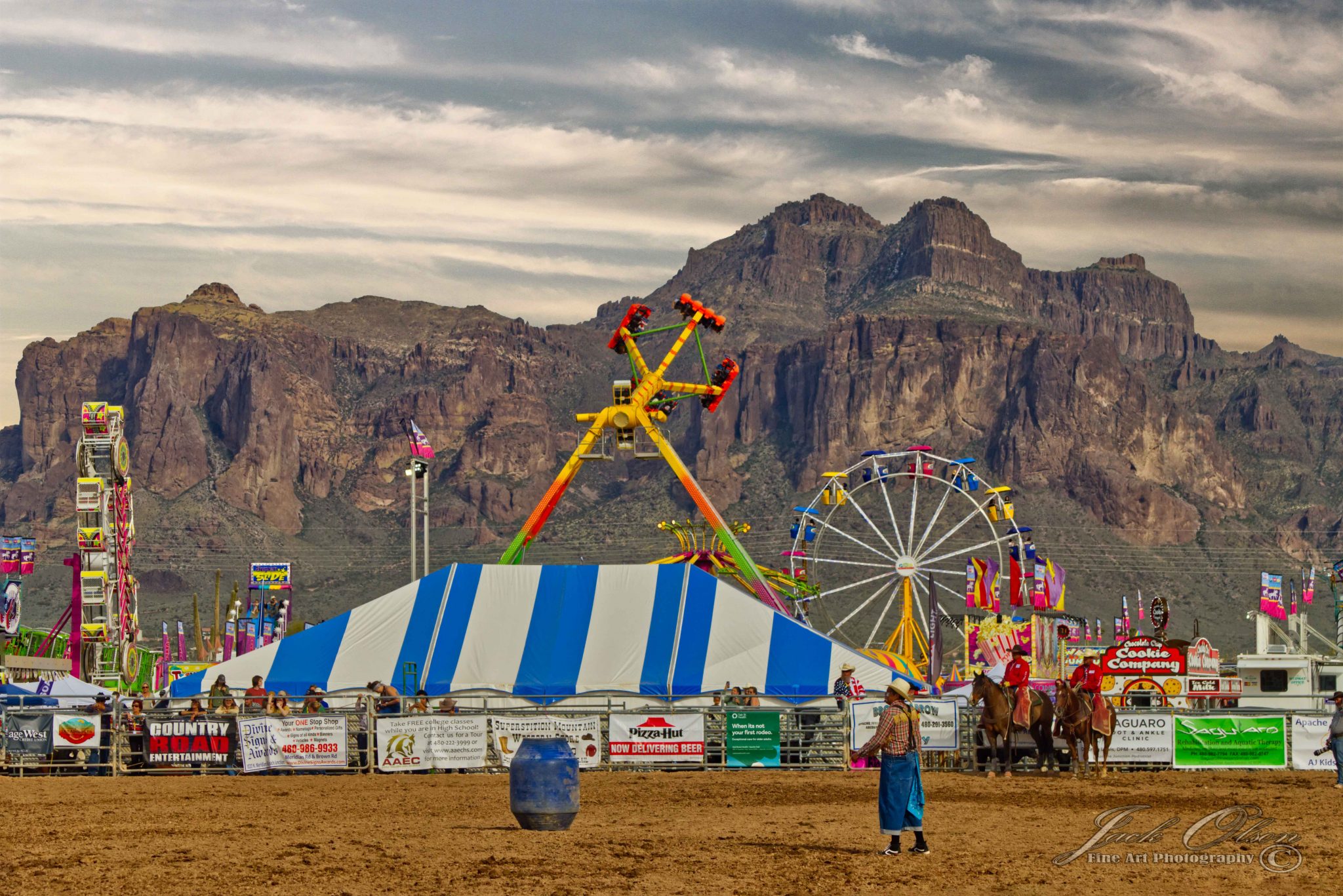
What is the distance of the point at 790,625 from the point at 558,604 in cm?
461

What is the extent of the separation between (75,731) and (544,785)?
1270cm

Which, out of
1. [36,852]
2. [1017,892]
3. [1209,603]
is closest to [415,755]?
[36,852]

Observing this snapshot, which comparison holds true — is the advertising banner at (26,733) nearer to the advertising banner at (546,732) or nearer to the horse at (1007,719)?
the advertising banner at (546,732)

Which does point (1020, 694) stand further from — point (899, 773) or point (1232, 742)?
point (899, 773)

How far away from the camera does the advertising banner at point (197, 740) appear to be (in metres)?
28.8

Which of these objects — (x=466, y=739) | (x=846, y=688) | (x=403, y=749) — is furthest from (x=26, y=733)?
(x=846, y=688)

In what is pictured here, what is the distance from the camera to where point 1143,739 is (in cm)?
2933

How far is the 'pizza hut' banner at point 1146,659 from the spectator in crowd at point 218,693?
17.5m

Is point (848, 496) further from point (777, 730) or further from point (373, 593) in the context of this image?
point (373, 593)

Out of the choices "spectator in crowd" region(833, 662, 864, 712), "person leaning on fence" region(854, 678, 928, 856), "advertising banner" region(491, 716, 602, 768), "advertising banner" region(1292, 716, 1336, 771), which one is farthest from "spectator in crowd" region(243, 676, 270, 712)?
"advertising banner" region(1292, 716, 1336, 771)

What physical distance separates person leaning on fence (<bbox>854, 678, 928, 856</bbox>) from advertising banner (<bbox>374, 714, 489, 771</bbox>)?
12439 mm

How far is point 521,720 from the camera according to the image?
29.3 meters

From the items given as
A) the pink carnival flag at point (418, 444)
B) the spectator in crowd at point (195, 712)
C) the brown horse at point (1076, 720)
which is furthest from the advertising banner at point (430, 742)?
the pink carnival flag at point (418, 444)

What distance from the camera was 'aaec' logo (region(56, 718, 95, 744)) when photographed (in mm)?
28984
